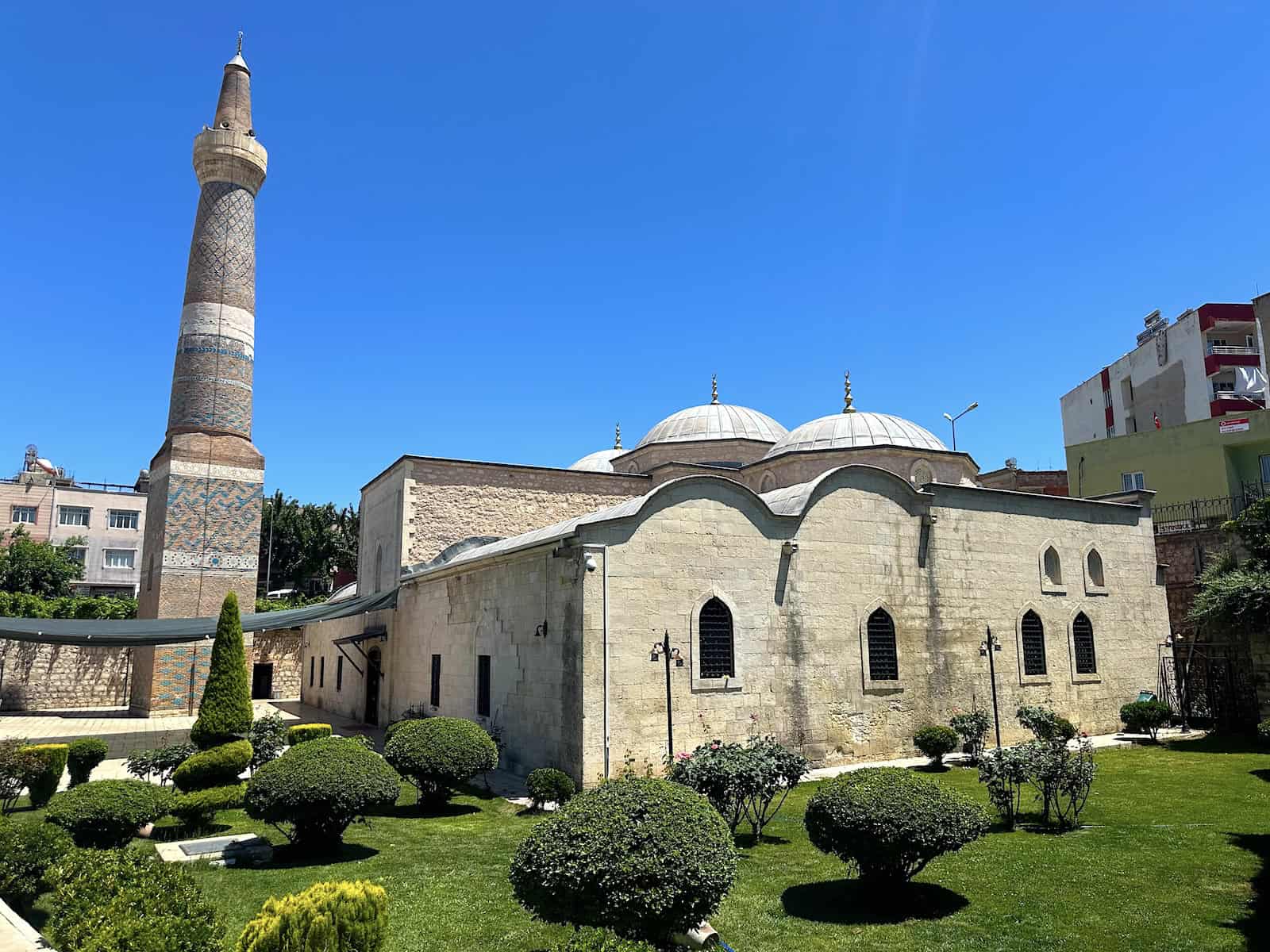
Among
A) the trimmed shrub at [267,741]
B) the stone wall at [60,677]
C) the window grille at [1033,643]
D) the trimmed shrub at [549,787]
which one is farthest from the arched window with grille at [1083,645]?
the stone wall at [60,677]

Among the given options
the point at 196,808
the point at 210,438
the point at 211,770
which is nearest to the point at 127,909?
the point at 196,808

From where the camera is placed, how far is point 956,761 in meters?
14.3

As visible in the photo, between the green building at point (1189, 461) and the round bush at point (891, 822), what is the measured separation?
2054 centimetres

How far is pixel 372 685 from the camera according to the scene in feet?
73.2

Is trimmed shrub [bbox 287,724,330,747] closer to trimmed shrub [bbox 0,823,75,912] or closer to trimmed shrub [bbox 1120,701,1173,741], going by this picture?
trimmed shrub [bbox 0,823,75,912]

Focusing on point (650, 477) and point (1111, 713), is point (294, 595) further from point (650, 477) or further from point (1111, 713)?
point (1111, 713)

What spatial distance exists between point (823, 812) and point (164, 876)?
4809mm

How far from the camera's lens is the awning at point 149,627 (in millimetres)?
17672

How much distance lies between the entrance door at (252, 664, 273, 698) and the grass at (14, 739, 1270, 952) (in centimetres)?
2308

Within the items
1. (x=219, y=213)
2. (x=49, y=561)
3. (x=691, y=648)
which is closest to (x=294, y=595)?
(x=49, y=561)

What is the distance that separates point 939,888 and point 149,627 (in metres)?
18.0

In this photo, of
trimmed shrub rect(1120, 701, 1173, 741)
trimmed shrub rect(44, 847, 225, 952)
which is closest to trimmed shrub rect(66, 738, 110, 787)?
trimmed shrub rect(44, 847, 225, 952)

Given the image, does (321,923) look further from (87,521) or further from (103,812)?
(87,521)

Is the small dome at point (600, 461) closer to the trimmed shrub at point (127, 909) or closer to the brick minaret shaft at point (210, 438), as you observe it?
the brick minaret shaft at point (210, 438)
